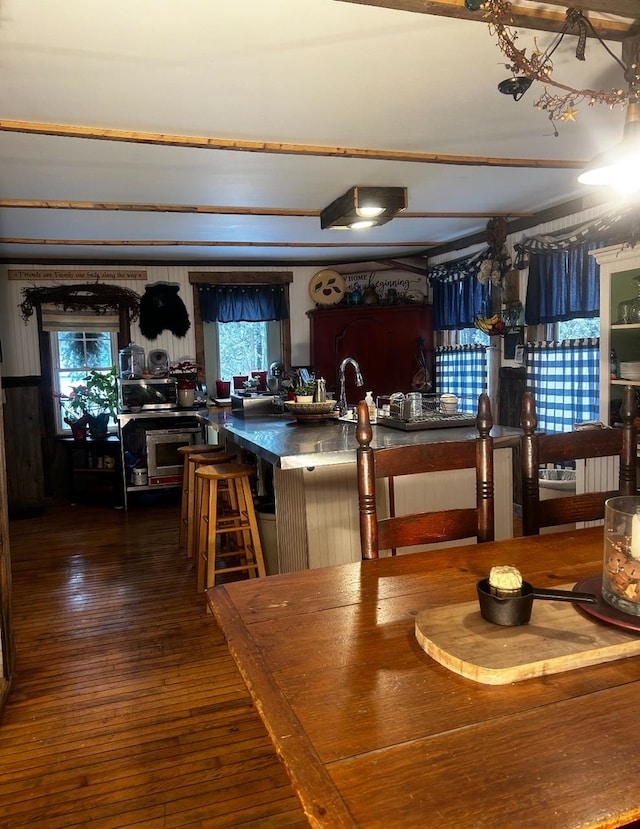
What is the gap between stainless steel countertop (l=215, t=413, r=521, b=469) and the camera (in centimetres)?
266

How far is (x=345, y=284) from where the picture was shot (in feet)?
22.9

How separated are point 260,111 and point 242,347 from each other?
444 centimetres

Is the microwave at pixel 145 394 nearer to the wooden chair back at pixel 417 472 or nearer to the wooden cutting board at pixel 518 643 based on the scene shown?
the wooden chair back at pixel 417 472

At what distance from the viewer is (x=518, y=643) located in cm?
107

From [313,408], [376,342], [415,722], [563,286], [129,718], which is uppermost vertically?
[563,286]

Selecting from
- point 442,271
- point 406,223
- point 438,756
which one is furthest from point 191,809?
point 442,271

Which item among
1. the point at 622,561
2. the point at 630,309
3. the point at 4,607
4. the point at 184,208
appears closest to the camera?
the point at 622,561

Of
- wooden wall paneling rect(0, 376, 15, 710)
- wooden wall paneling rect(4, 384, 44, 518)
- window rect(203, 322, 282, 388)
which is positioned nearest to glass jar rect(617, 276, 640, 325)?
wooden wall paneling rect(0, 376, 15, 710)

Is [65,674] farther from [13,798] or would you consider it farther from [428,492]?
[428,492]

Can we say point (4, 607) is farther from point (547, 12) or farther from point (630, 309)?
point (630, 309)

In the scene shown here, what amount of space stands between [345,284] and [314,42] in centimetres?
480

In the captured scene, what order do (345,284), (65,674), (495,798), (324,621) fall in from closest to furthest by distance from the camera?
(495,798) → (324,621) → (65,674) → (345,284)

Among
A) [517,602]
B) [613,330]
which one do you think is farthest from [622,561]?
[613,330]

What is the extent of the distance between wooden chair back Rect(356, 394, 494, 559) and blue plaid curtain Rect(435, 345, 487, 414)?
398 centimetres
